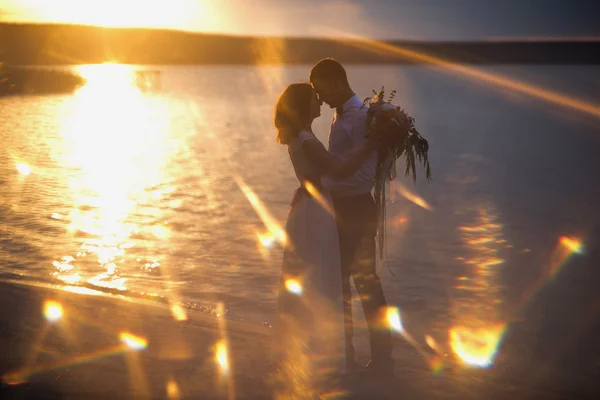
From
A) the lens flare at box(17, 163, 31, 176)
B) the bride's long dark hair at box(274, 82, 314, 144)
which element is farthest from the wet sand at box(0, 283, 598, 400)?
the lens flare at box(17, 163, 31, 176)

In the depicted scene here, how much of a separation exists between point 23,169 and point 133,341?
12.0 metres

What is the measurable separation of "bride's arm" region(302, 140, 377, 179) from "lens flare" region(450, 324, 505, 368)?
74.0 inches

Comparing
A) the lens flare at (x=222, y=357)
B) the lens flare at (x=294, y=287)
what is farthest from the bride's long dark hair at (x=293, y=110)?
the lens flare at (x=222, y=357)

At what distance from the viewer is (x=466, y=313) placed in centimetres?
767

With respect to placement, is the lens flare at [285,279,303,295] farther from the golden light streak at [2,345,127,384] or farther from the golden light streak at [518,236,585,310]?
the golden light streak at [518,236,585,310]

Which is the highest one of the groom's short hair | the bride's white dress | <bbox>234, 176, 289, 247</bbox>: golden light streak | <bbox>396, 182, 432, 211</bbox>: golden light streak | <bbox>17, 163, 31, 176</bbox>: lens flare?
the groom's short hair

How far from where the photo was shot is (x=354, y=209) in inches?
222

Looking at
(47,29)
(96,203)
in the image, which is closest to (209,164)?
(96,203)

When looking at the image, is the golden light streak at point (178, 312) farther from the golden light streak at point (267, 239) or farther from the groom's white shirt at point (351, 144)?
the golden light streak at point (267, 239)

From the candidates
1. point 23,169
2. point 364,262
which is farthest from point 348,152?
point 23,169

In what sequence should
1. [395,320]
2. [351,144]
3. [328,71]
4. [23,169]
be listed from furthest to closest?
[23,169]
[395,320]
[351,144]
[328,71]

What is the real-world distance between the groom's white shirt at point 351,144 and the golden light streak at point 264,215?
3.73m

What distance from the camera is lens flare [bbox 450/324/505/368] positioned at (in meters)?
6.34

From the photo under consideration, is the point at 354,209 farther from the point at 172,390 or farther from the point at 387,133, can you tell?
the point at 172,390
